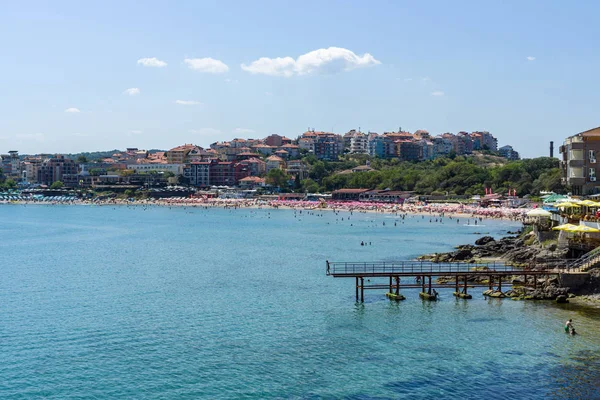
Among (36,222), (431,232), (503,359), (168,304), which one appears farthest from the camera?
(36,222)

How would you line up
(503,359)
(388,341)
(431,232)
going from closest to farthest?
(503,359) < (388,341) < (431,232)

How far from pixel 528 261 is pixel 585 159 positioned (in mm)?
16230

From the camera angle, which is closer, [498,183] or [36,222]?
[36,222]

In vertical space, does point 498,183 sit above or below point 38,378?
above

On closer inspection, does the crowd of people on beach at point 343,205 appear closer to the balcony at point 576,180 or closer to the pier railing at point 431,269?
the balcony at point 576,180

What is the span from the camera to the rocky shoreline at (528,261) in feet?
126

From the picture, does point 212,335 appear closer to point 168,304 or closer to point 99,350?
point 99,350

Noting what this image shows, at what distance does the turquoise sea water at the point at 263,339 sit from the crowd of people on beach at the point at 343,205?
224 ft

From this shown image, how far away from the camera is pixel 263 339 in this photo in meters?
31.6

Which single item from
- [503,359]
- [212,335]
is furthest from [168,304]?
[503,359]

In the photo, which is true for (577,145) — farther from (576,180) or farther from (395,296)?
(395,296)

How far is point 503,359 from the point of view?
28.5 m

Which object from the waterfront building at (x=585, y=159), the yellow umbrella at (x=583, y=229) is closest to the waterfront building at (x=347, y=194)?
the waterfront building at (x=585, y=159)

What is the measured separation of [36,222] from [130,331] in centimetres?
9511
